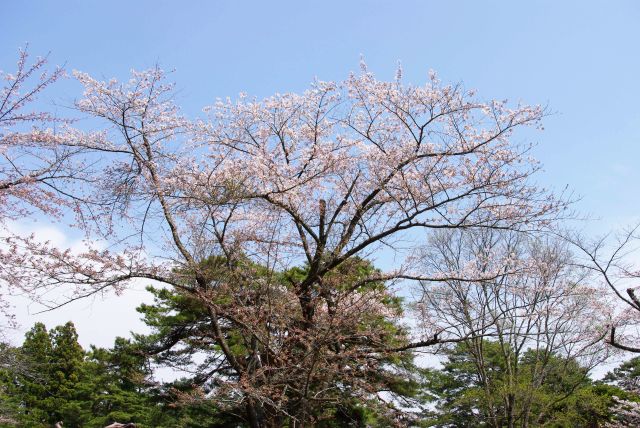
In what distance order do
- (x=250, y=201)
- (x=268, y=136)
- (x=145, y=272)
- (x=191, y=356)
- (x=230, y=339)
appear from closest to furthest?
(x=145, y=272) → (x=250, y=201) → (x=268, y=136) → (x=230, y=339) → (x=191, y=356)

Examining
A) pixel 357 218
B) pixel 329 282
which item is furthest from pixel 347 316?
pixel 357 218

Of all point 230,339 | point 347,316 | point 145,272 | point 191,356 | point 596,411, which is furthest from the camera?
point 596,411

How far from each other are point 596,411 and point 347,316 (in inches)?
548

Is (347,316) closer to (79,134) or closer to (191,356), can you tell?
(79,134)

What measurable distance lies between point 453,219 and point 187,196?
4.30 meters

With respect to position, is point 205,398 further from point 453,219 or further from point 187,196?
point 453,219

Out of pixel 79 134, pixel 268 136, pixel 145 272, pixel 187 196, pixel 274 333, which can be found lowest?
pixel 274 333

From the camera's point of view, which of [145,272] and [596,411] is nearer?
[145,272]

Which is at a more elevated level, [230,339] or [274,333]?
[230,339]

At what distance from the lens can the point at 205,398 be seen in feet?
24.7

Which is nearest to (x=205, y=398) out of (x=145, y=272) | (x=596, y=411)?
(x=145, y=272)

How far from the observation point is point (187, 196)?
8.25 metres

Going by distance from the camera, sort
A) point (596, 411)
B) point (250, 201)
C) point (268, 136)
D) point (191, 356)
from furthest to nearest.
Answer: point (596, 411) → point (191, 356) → point (268, 136) → point (250, 201)

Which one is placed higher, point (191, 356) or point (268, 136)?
point (268, 136)
